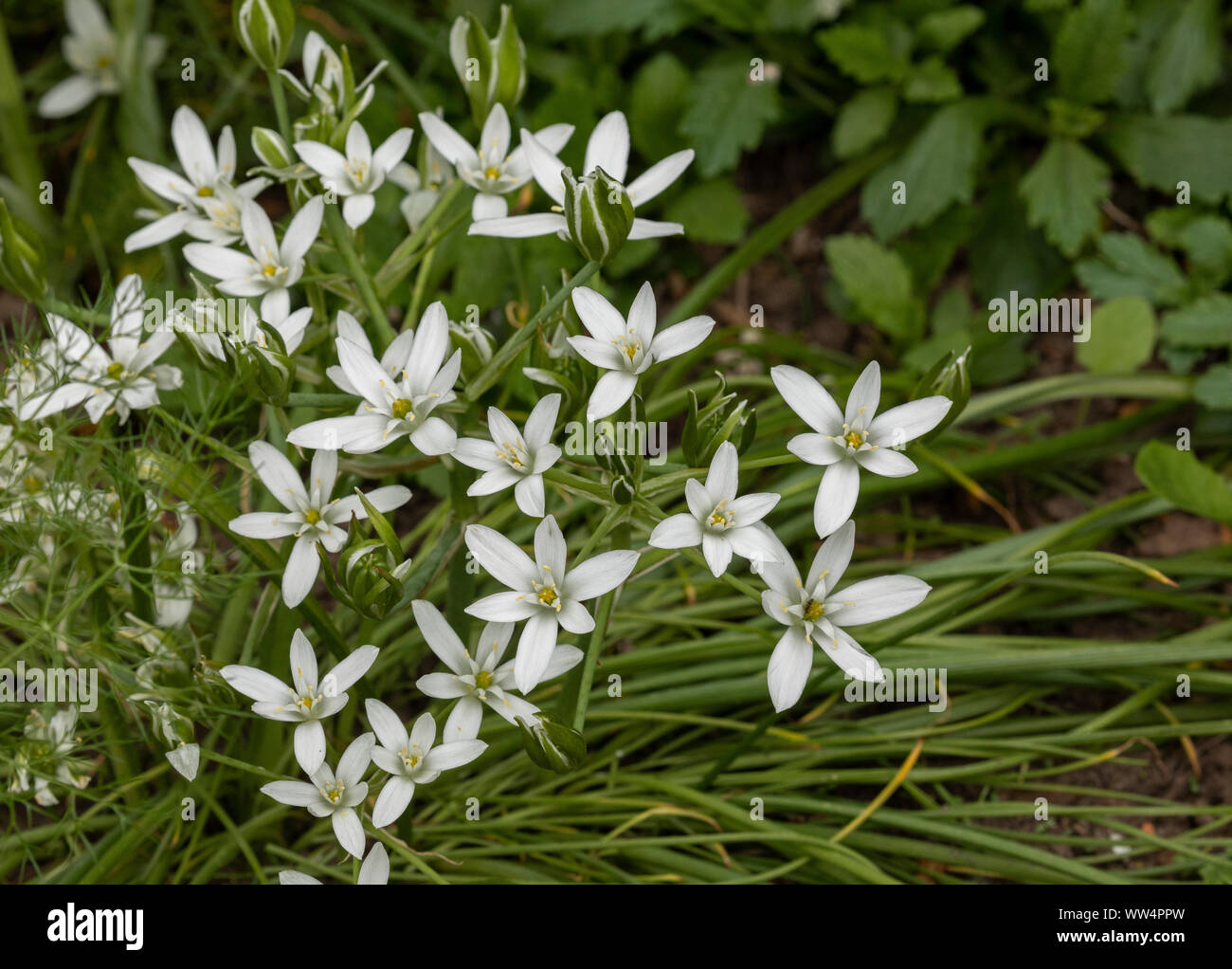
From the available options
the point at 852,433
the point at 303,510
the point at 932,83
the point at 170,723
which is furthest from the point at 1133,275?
the point at 170,723

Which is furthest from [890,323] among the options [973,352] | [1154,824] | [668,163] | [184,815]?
[184,815]

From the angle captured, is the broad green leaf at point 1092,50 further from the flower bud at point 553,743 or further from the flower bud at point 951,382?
the flower bud at point 553,743

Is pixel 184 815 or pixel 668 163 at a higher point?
pixel 668 163

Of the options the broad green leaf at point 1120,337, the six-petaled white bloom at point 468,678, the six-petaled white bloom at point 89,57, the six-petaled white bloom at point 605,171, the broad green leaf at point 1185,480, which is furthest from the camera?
the six-petaled white bloom at point 89,57

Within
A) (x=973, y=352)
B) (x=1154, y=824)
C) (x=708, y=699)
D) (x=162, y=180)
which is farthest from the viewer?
(x=973, y=352)

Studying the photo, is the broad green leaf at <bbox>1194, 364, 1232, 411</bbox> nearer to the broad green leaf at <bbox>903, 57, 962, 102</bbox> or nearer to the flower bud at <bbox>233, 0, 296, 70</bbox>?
the broad green leaf at <bbox>903, 57, 962, 102</bbox>

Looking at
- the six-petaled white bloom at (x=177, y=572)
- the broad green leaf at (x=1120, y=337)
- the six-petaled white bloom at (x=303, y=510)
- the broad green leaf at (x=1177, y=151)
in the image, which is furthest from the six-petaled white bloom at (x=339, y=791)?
the broad green leaf at (x=1177, y=151)

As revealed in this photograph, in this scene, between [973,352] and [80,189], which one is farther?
[80,189]

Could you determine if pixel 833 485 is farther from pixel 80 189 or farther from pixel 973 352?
pixel 80 189
